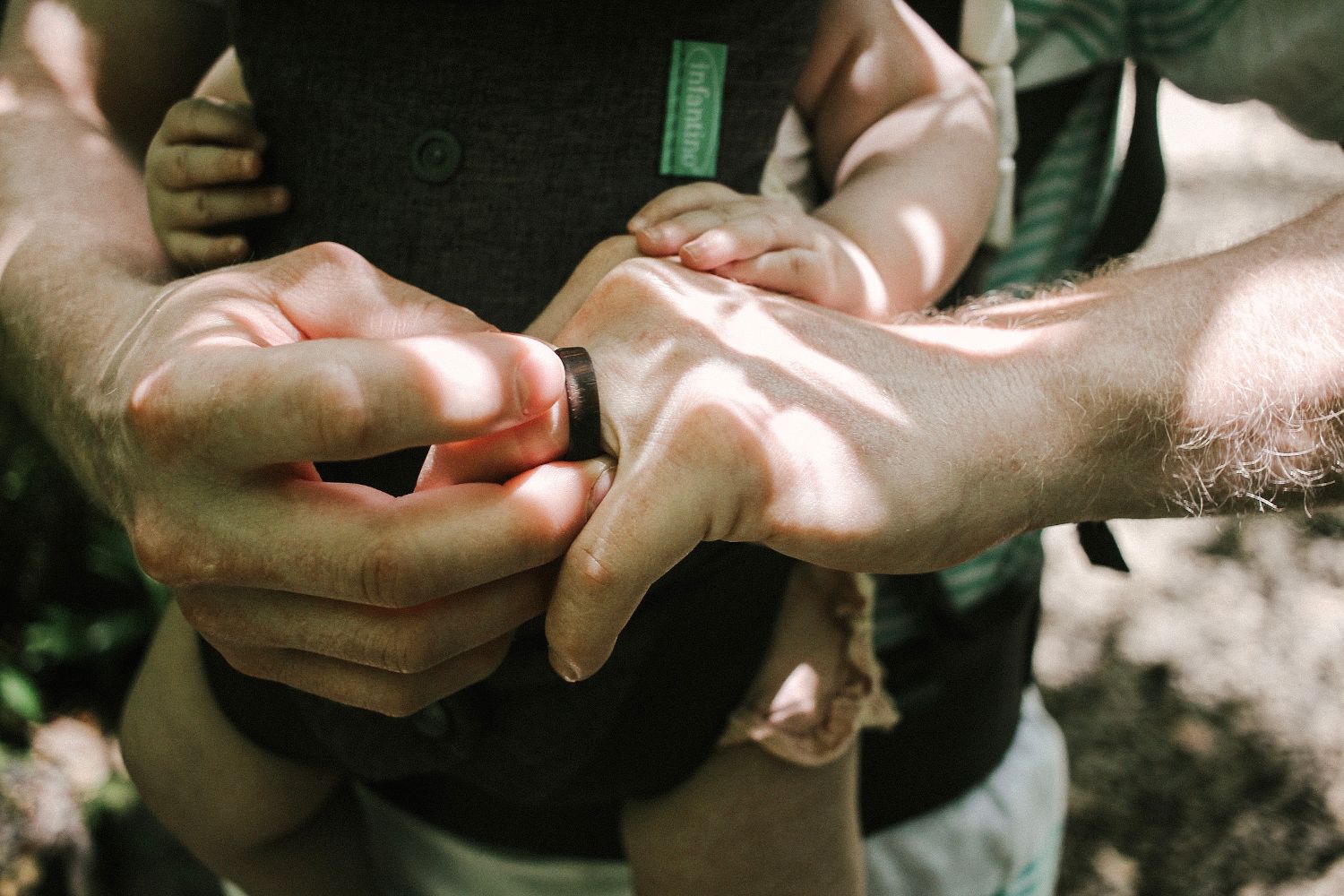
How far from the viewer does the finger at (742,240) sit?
1.21m

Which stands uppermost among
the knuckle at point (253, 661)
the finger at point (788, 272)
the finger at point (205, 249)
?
the finger at point (788, 272)

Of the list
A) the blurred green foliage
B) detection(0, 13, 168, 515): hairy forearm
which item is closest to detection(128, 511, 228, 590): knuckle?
detection(0, 13, 168, 515): hairy forearm

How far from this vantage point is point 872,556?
107 centimetres

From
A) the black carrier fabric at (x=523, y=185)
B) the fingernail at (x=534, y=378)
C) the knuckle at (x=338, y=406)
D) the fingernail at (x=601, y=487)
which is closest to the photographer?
the knuckle at (x=338, y=406)

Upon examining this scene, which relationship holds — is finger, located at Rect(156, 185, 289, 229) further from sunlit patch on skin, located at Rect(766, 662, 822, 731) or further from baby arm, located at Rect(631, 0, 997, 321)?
sunlit patch on skin, located at Rect(766, 662, 822, 731)

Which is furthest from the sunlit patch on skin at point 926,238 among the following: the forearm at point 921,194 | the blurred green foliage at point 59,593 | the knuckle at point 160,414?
the blurred green foliage at point 59,593

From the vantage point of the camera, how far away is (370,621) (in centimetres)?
101

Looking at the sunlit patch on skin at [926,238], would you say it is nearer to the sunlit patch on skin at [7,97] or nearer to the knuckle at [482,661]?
the knuckle at [482,661]

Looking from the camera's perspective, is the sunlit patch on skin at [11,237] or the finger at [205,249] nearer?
the finger at [205,249]

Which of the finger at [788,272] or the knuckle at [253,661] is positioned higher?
the finger at [788,272]

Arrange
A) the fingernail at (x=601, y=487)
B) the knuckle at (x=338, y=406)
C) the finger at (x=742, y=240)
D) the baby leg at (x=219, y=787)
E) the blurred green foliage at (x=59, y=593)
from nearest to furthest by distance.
Answer: the knuckle at (x=338, y=406), the fingernail at (x=601, y=487), the finger at (x=742, y=240), the baby leg at (x=219, y=787), the blurred green foliage at (x=59, y=593)

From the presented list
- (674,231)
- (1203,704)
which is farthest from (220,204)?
(1203,704)

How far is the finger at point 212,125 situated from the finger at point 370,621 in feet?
2.25

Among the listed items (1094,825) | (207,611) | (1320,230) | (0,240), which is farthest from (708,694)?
(1094,825)
